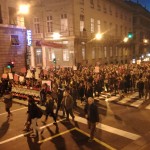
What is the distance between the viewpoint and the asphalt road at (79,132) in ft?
27.7

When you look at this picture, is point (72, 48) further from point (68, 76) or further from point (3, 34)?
point (68, 76)

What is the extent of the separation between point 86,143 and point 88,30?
28929 mm

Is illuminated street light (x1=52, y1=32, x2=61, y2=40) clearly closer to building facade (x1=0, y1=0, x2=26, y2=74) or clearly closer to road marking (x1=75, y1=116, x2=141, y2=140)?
building facade (x1=0, y1=0, x2=26, y2=74)

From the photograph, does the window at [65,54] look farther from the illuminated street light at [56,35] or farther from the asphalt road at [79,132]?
the asphalt road at [79,132]

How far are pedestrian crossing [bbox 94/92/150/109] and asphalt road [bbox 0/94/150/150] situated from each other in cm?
121

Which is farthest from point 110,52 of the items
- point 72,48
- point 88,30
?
point 72,48

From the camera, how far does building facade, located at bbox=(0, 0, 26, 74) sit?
23.2m

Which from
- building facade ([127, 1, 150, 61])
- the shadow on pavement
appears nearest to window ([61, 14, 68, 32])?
the shadow on pavement

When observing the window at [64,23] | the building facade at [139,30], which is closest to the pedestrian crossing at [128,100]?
the window at [64,23]

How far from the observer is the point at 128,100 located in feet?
49.8

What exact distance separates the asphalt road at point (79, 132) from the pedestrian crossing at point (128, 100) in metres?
1.21

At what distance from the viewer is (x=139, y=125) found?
10328mm

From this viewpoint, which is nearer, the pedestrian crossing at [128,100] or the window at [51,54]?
the pedestrian crossing at [128,100]

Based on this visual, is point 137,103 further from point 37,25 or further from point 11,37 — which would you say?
point 37,25
